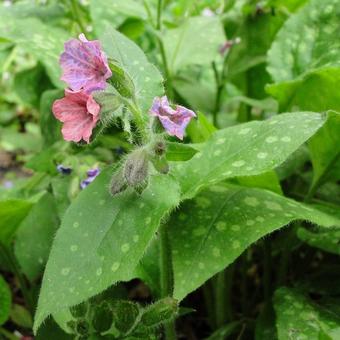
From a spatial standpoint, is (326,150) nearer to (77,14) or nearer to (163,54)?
(163,54)

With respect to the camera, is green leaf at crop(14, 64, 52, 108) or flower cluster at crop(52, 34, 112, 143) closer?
flower cluster at crop(52, 34, 112, 143)

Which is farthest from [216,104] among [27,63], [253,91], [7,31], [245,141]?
[27,63]

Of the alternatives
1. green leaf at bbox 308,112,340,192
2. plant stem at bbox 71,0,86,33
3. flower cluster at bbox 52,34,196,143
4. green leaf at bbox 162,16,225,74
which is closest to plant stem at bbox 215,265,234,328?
green leaf at bbox 308,112,340,192

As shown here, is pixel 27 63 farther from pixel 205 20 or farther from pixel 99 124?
pixel 99 124

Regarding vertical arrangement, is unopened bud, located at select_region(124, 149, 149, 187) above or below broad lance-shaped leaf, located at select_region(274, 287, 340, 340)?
above

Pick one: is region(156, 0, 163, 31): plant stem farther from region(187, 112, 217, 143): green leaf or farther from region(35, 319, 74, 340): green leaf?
region(35, 319, 74, 340): green leaf

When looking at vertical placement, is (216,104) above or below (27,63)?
above
